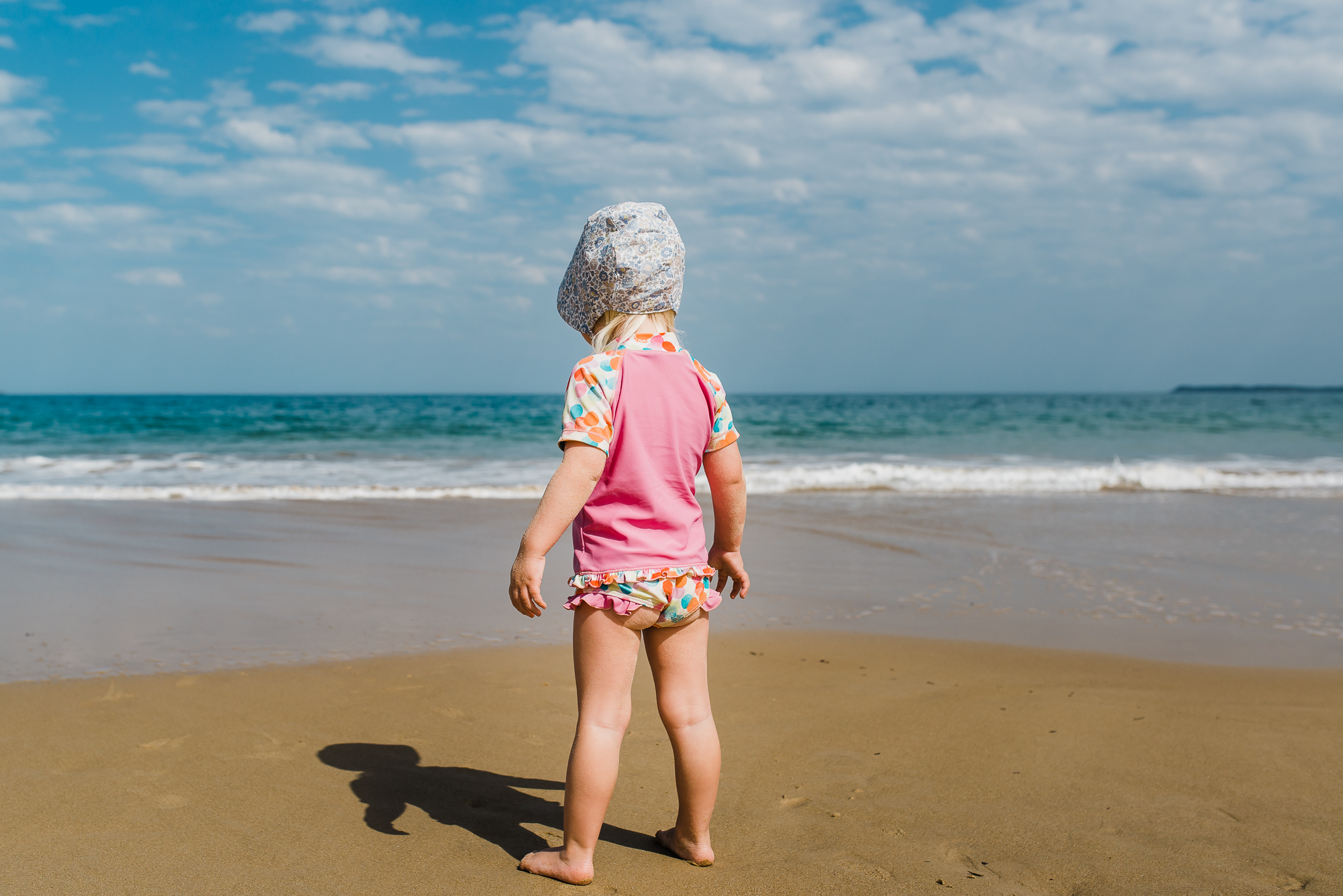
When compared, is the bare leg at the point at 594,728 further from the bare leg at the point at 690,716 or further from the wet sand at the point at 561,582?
the wet sand at the point at 561,582

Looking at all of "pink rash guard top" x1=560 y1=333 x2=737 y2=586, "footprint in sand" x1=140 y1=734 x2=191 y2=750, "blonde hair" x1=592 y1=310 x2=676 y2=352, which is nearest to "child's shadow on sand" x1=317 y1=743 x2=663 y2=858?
"footprint in sand" x1=140 y1=734 x2=191 y2=750

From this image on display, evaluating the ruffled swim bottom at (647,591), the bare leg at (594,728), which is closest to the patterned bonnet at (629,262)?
the ruffled swim bottom at (647,591)

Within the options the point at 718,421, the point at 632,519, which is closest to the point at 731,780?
the point at 632,519

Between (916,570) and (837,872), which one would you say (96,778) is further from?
(916,570)

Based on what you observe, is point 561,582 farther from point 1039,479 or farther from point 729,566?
point 1039,479

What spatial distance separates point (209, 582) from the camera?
5305mm

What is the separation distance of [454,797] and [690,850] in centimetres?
81

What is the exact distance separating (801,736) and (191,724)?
86.1 inches

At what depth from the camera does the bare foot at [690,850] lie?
7.24ft

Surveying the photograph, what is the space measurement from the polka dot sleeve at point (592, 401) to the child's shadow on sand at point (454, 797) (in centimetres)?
115

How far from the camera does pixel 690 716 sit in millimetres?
2148

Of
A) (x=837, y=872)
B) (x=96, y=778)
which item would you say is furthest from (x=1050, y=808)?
(x=96, y=778)

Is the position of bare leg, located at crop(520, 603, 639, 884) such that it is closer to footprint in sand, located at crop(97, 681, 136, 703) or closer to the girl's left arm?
the girl's left arm

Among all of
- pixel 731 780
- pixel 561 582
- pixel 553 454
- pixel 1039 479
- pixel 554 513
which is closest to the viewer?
pixel 554 513
